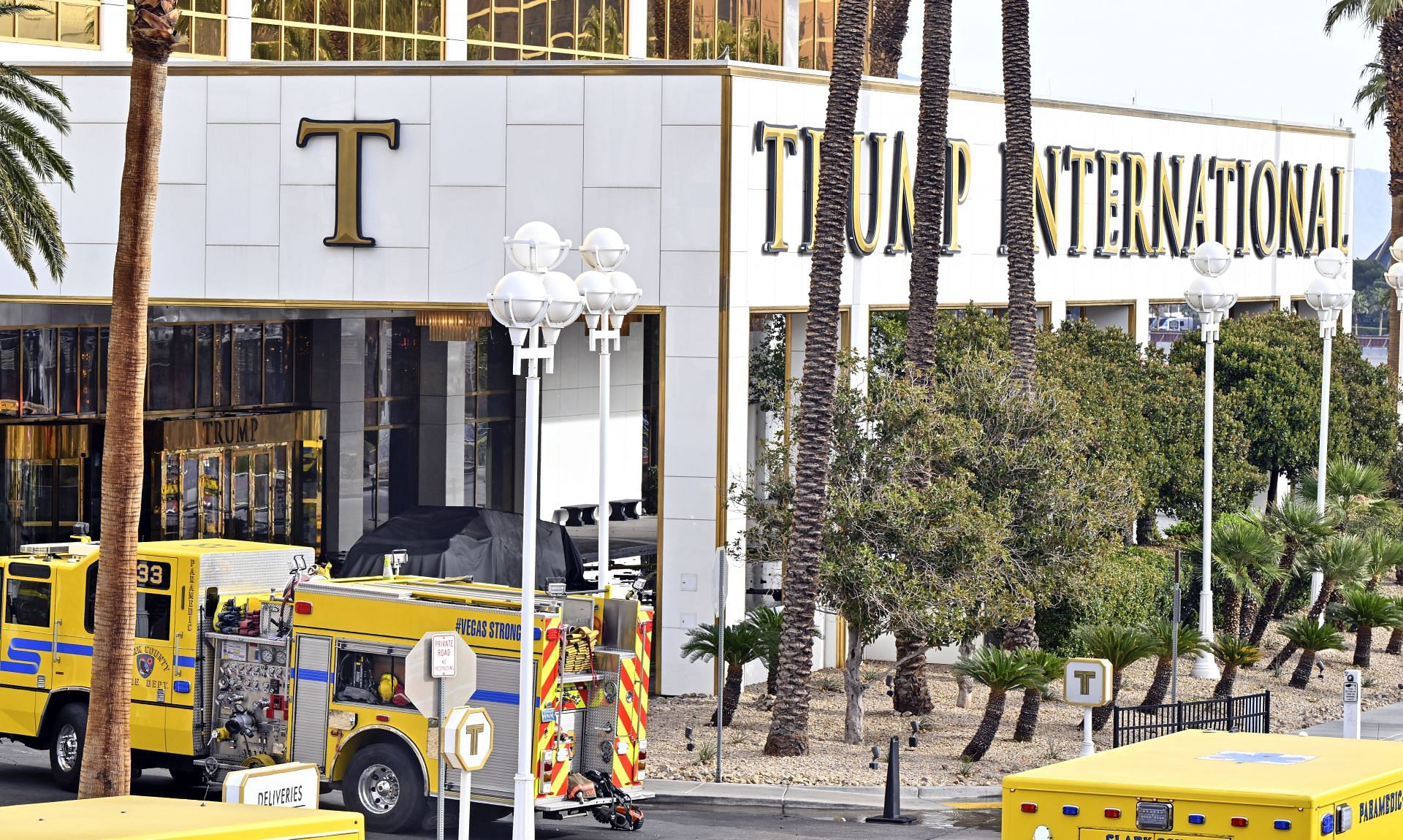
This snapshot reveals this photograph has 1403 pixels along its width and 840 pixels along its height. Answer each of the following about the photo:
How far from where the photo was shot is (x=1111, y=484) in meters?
26.4

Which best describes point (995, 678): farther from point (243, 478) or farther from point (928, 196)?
point (243, 478)

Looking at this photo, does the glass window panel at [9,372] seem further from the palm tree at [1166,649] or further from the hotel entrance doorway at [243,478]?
the palm tree at [1166,649]

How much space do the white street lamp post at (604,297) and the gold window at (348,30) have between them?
17.1 meters

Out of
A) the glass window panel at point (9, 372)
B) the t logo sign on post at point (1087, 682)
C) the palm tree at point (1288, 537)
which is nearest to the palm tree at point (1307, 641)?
the palm tree at point (1288, 537)

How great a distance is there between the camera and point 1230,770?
10477 mm

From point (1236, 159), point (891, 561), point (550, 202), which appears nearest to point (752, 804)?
point (891, 561)

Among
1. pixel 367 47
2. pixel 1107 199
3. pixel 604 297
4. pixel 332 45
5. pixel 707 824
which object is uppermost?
pixel 367 47

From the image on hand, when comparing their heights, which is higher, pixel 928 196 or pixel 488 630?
pixel 928 196

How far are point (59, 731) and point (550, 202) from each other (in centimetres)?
1263

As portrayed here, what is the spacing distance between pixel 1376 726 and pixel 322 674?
51.2 feet

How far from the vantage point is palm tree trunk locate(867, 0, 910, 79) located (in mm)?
45781

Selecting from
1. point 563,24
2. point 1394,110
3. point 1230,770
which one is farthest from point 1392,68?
point 1230,770

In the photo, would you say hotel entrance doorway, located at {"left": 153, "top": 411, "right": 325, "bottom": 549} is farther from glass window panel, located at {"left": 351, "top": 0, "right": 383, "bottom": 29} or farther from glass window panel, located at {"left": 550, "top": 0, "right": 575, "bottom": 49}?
glass window panel, located at {"left": 550, "top": 0, "right": 575, "bottom": 49}

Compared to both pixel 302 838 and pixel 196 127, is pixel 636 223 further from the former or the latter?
pixel 302 838
